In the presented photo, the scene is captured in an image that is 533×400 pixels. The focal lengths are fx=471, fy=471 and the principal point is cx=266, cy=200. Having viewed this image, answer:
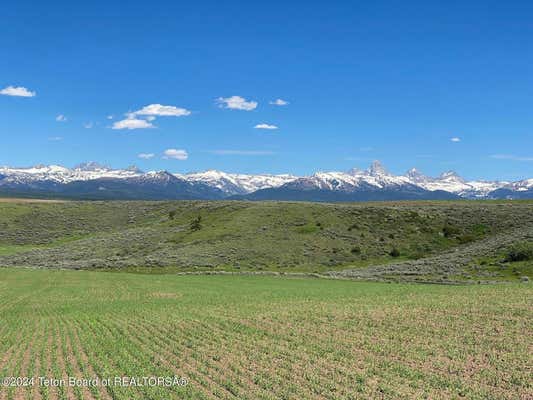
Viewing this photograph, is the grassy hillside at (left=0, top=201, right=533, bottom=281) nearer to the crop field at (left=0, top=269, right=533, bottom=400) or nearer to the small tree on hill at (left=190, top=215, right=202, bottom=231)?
the small tree on hill at (left=190, top=215, right=202, bottom=231)

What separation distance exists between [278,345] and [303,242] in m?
73.5

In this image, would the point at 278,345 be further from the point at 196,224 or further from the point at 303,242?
the point at 196,224

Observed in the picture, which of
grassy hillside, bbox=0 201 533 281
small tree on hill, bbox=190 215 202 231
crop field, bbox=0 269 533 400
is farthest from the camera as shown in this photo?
small tree on hill, bbox=190 215 202 231

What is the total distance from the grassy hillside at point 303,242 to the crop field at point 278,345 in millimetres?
34447

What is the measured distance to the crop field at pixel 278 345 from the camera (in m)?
18.9

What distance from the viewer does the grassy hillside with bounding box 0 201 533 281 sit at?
8006cm

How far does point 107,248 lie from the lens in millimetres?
109000

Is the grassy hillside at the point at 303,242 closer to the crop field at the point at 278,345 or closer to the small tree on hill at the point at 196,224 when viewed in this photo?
the small tree on hill at the point at 196,224

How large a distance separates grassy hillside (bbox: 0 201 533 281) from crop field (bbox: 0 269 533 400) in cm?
3445

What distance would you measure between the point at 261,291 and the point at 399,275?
92.1 ft

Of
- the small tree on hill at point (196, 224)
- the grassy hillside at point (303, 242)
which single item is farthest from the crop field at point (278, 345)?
the small tree on hill at point (196, 224)

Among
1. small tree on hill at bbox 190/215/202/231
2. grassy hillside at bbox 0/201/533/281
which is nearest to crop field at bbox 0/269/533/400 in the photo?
grassy hillside at bbox 0/201/533/281

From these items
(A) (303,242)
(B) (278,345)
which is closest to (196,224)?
(A) (303,242)

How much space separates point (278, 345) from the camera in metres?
26.2
